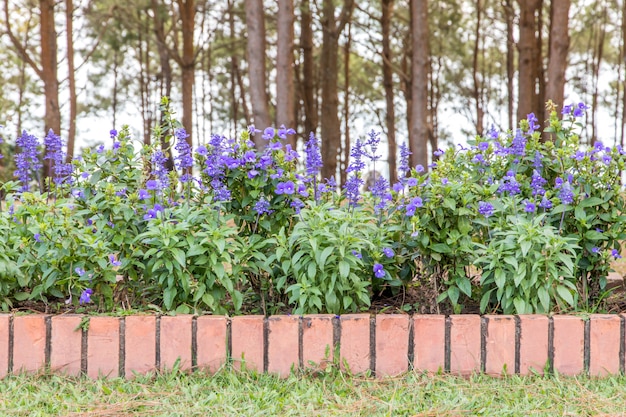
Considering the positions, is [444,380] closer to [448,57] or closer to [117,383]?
[117,383]

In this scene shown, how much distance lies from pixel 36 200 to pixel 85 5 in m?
12.7

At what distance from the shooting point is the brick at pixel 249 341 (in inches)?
106

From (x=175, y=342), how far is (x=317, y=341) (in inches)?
23.5

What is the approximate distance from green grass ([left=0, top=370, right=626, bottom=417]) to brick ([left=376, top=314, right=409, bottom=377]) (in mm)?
76

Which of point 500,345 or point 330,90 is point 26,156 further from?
point 330,90

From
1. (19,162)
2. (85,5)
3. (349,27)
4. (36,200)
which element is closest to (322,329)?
(36,200)

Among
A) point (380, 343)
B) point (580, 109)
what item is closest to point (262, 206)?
point (380, 343)

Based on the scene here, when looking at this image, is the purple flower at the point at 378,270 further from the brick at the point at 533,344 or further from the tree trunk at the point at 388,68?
the tree trunk at the point at 388,68

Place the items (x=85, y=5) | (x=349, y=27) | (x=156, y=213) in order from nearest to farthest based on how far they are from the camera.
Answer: (x=156, y=213) < (x=85, y=5) < (x=349, y=27)

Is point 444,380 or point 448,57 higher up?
point 448,57

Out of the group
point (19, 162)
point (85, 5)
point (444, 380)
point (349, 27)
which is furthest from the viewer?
point (349, 27)

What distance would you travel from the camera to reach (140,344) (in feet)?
8.93

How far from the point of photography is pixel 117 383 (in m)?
2.63

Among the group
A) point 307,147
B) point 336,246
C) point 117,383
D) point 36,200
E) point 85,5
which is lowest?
point 117,383
